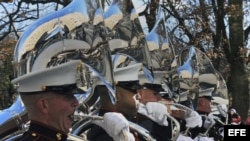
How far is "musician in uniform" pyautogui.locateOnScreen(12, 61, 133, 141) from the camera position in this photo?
2541mm

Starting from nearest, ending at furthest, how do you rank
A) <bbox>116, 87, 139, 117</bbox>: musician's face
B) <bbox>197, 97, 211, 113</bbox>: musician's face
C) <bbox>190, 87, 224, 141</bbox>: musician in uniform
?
<bbox>116, 87, 139, 117</bbox>: musician's face → <bbox>190, 87, 224, 141</bbox>: musician in uniform → <bbox>197, 97, 211, 113</bbox>: musician's face

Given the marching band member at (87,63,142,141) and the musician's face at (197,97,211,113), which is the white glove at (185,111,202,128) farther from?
the marching band member at (87,63,142,141)

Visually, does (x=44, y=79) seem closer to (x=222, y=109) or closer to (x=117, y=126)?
(x=117, y=126)

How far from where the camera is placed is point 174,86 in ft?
19.5

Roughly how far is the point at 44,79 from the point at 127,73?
1415 millimetres

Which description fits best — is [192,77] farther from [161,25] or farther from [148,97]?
[148,97]

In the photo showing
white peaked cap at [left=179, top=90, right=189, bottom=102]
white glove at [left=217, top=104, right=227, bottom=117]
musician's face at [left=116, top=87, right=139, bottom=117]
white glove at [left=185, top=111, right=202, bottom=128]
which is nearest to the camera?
musician's face at [left=116, top=87, right=139, bottom=117]

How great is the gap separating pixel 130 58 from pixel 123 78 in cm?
25

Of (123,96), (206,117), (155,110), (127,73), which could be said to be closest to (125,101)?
(123,96)

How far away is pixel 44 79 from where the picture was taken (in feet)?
8.53

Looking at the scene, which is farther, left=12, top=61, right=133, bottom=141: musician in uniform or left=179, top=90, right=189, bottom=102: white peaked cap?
left=179, top=90, right=189, bottom=102: white peaked cap

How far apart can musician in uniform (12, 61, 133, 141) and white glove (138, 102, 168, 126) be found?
190 cm

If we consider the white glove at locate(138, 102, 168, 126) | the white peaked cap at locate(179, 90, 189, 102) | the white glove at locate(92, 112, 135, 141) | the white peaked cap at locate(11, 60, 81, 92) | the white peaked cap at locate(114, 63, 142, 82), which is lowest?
the white peaked cap at locate(179, 90, 189, 102)

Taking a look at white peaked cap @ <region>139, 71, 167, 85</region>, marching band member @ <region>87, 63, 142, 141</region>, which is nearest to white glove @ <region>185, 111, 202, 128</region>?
white peaked cap @ <region>139, 71, 167, 85</region>
